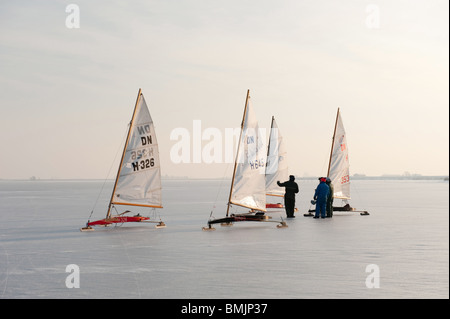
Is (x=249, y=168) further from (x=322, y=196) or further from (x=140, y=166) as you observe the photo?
(x=322, y=196)

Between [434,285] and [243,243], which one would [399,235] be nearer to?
[243,243]

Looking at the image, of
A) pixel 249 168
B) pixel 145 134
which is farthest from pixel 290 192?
pixel 145 134

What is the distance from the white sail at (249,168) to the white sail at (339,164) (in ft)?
32.4

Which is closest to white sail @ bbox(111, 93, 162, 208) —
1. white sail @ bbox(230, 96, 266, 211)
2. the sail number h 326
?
the sail number h 326

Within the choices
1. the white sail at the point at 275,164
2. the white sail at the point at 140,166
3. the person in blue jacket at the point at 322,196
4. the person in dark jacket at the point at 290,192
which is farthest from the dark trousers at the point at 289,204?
the white sail at the point at 140,166

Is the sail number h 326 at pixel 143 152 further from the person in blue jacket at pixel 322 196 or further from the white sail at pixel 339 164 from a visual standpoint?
the white sail at pixel 339 164

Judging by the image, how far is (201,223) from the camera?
2928 cm

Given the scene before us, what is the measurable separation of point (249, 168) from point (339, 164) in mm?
11337

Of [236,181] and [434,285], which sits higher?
[236,181]

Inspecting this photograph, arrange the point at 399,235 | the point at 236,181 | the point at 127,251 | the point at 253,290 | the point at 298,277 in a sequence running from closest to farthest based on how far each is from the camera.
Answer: the point at 253,290 → the point at 298,277 → the point at 127,251 → the point at 399,235 → the point at 236,181

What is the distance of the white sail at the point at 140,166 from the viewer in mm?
25297

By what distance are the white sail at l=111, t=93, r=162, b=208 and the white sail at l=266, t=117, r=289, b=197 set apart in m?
13.0

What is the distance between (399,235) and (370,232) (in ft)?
5.12
